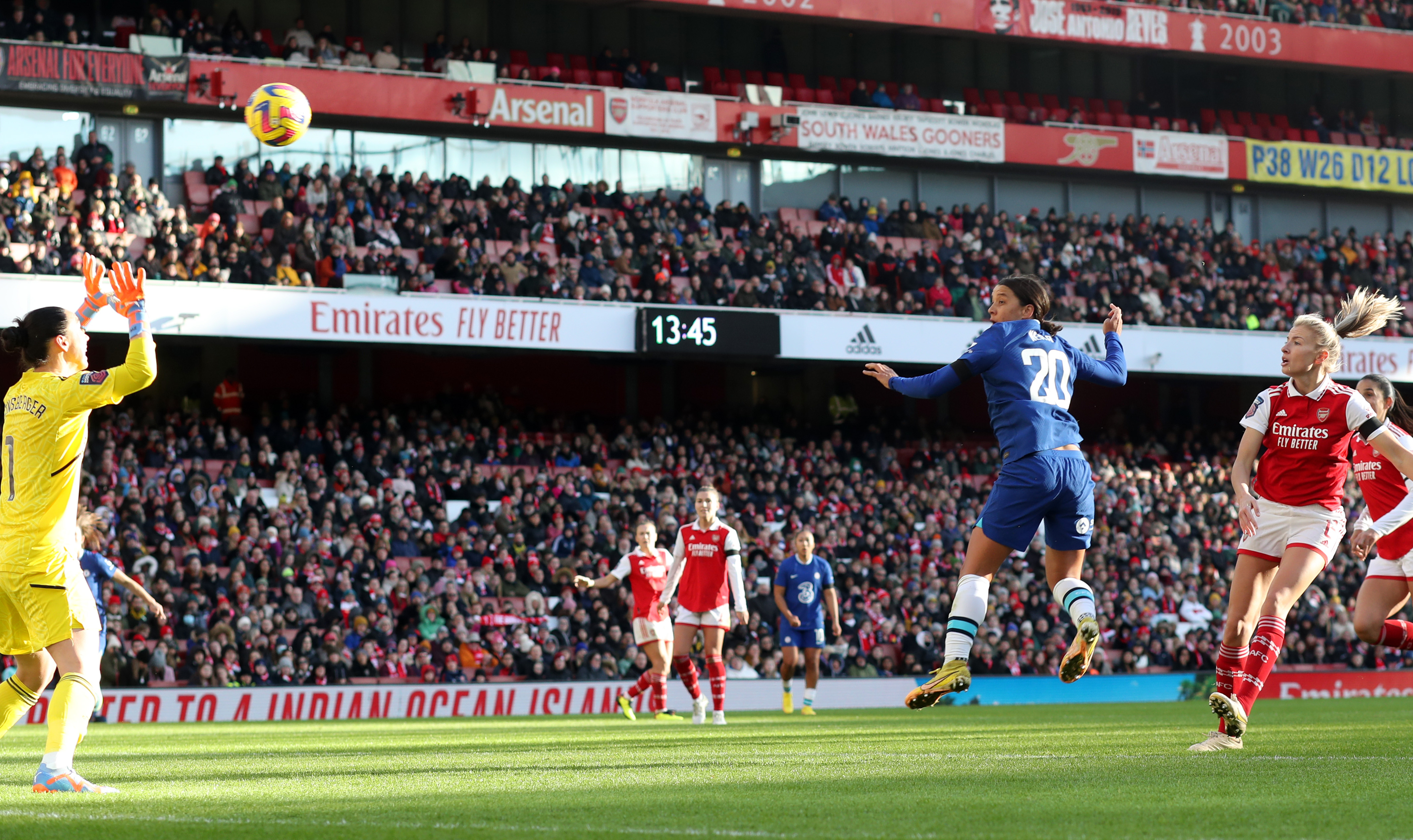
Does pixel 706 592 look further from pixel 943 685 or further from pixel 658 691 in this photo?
pixel 943 685

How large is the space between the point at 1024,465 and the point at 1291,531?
229 centimetres

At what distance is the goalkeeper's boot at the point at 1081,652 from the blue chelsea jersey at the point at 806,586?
38.9 feet

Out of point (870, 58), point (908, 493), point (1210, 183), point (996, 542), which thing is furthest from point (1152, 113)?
point (996, 542)

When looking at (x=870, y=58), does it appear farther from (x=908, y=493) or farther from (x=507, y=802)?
(x=507, y=802)

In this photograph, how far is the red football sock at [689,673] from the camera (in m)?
16.8

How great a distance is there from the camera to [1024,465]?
351 inches

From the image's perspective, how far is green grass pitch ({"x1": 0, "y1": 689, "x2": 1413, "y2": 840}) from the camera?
6.43m

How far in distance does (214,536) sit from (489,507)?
501cm

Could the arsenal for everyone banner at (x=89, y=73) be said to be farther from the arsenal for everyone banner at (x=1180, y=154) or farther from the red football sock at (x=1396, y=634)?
the red football sock at (x=1396, y=634)

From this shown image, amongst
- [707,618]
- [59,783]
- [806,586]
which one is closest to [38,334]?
[59,783]

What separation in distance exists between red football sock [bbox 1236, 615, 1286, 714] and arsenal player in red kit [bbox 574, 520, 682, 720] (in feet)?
28.4

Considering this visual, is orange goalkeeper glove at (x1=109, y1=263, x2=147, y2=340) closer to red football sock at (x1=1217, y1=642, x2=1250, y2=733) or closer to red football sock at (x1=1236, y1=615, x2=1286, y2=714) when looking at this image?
red football sock at (x1=1217, y1=642, x2=1250, y2=733)

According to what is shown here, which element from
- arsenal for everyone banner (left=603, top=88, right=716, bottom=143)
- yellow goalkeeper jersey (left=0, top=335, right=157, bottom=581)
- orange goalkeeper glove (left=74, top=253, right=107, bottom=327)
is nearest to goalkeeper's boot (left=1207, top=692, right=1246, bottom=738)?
yellow goalkeeper jersey (left=0, top=335, right=157, bottom=581)

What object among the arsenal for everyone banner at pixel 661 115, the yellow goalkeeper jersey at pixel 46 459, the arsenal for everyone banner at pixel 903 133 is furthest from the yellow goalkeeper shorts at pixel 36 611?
the arsenal for everyone banner at pixel 903 133
